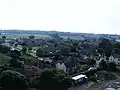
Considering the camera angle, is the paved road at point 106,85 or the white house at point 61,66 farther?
the white house at point 61,66

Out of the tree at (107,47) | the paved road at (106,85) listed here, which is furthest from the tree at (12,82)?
the tree at (107,47)

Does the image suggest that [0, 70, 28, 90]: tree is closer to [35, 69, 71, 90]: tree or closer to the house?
[35, 69, 71, 90]: tree

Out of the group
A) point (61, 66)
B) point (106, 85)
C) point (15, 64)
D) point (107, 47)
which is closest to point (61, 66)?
point (61, 66)

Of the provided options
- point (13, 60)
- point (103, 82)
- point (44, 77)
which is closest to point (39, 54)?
point (13, 60)

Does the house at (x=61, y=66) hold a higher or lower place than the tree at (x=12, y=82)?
lower

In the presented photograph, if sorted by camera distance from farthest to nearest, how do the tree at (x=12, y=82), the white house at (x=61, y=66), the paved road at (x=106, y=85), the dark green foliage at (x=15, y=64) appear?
the white house at (x=61, y=66), the dark green foliage at (x=15, y=64), the paved road at (x=106, y=85), the tree at (x=12, y=82)

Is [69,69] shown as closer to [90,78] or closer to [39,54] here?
[90,78]

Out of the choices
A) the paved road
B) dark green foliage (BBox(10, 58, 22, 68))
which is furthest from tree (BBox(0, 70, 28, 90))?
dark green foliage (BBox(10, 58, 22, 68))

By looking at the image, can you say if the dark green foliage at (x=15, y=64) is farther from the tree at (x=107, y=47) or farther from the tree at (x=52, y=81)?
the tree at (x=107, y=47)
